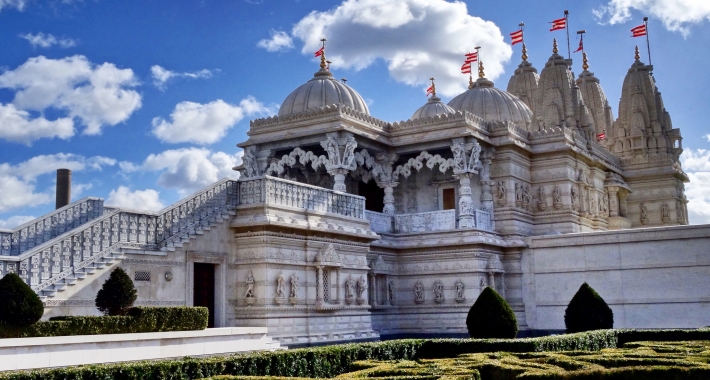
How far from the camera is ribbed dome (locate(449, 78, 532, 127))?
32688 mm

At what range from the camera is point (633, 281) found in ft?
86.3

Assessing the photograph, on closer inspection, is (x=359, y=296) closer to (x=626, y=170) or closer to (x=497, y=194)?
(x=497, y=194)

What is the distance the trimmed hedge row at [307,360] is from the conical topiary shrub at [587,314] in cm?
170

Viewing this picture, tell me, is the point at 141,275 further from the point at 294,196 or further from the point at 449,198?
the point at 449,198

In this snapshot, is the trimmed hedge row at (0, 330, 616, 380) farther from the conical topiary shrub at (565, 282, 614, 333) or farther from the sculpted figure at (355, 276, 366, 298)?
the sculpted figure at (355, 276, 366, 298)

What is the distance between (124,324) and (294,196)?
7866 mm

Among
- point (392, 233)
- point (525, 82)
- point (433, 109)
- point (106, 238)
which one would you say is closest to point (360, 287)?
point (392, 233)

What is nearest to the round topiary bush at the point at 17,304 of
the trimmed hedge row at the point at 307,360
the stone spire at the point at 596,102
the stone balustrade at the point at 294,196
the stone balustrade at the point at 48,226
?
the trimmed hedge row at the point at 307,360

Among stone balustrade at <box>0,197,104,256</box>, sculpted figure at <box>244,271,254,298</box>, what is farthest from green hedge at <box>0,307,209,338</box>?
sculpted figure at <box>244,271,254,298</box>

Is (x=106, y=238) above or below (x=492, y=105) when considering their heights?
below

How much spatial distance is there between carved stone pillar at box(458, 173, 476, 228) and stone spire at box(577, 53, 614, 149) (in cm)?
1924

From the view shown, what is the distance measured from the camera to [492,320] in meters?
19.1

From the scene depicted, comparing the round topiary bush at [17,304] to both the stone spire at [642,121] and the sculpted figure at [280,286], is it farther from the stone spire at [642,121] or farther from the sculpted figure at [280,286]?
the stone spire at [642,121]

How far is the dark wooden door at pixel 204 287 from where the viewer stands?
19672mm
